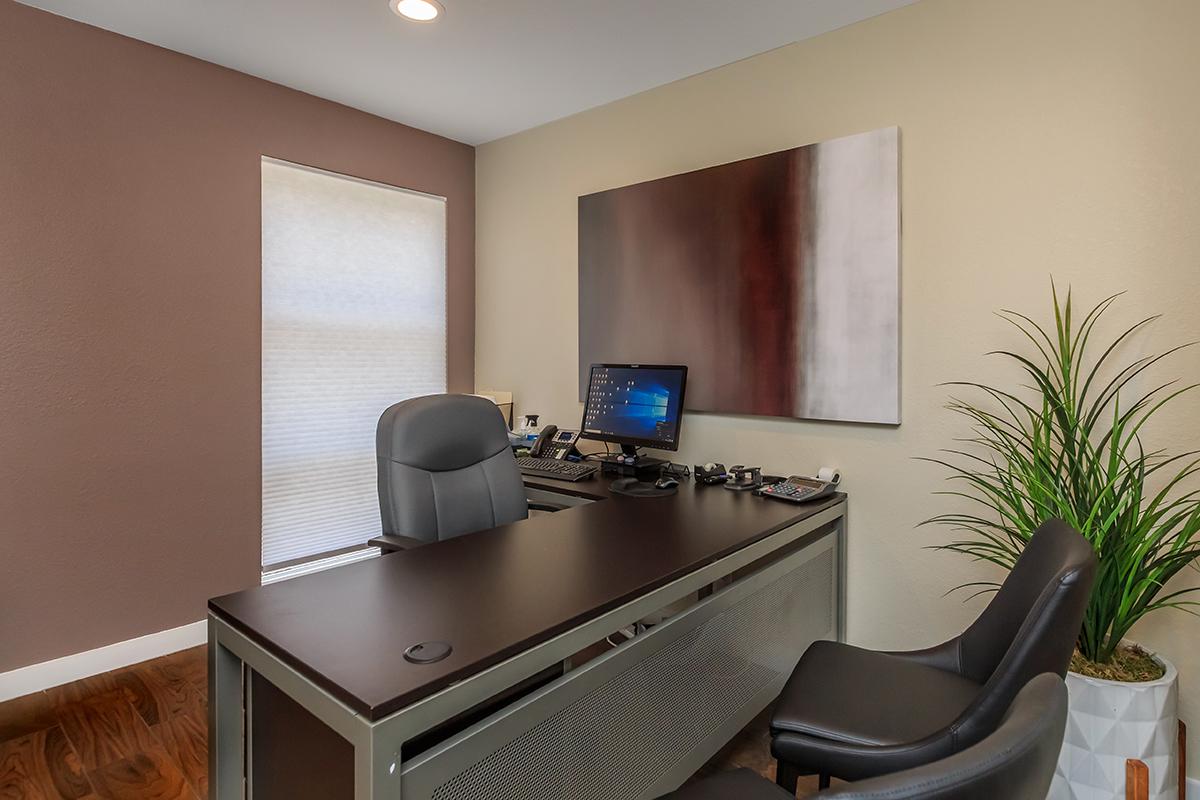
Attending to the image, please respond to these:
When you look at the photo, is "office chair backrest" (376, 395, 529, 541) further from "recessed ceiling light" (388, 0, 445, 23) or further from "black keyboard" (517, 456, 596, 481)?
"recessed ceiling light" (388, 0, 445, 23)

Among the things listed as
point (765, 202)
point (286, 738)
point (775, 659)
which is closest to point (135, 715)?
point (286, 738)

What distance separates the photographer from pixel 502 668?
1.10m

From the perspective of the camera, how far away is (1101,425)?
1.96 metres

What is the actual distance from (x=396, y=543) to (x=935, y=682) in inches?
62.1

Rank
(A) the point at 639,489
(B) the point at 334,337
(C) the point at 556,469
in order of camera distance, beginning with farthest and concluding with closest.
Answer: (B) the point at 334,337 → (C) the point at 556,469 → (A) the point at 639,489

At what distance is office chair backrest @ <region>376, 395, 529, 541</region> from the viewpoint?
7.09 ft

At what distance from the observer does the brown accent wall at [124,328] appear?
7.98 ft

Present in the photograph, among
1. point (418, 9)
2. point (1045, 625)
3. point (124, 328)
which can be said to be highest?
point (418, 9)

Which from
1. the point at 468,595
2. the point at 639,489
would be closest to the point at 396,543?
the point at 468,595

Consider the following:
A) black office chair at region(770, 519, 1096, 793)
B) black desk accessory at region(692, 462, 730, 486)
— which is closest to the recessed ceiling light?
black desk accessory at region(692, 462, 730, 486)

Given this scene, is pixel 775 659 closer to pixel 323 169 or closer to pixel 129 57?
pixel 323 169

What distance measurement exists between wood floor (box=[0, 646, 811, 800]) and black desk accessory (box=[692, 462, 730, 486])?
2.93ft

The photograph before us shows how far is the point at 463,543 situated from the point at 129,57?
259cm

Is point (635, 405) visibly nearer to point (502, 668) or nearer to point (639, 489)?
point (639, 489)
